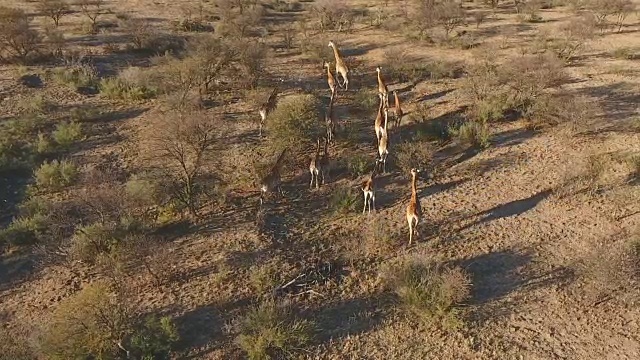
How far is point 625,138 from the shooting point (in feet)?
55.3

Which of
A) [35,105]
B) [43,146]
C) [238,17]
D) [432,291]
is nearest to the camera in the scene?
[432,291]

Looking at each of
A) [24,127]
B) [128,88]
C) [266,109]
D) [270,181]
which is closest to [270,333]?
[270,181]

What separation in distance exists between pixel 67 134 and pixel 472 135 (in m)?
12.6

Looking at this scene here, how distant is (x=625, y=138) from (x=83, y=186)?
16.1 metres

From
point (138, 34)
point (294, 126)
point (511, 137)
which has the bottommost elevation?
point (511, 137)

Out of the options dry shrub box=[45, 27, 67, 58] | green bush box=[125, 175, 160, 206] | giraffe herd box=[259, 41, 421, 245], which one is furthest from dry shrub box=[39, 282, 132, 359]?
dry shrub box=[45, 27, 67, 58]

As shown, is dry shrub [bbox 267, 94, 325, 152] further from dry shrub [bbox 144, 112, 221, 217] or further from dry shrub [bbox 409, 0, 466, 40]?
dry shrub [bbox 409, 0, 466, 40]

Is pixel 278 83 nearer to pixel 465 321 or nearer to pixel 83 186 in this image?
pixel 83 186

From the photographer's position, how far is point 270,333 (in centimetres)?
1012

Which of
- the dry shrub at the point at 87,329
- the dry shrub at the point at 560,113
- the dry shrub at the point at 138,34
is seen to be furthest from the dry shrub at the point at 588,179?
the dry shrub at the point at 138,34

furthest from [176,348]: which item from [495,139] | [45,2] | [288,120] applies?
[45,2]

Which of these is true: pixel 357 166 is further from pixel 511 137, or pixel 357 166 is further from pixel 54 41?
pixel 54 41

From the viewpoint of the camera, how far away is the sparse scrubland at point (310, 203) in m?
10.6

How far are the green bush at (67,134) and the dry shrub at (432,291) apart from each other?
36.0 feet
